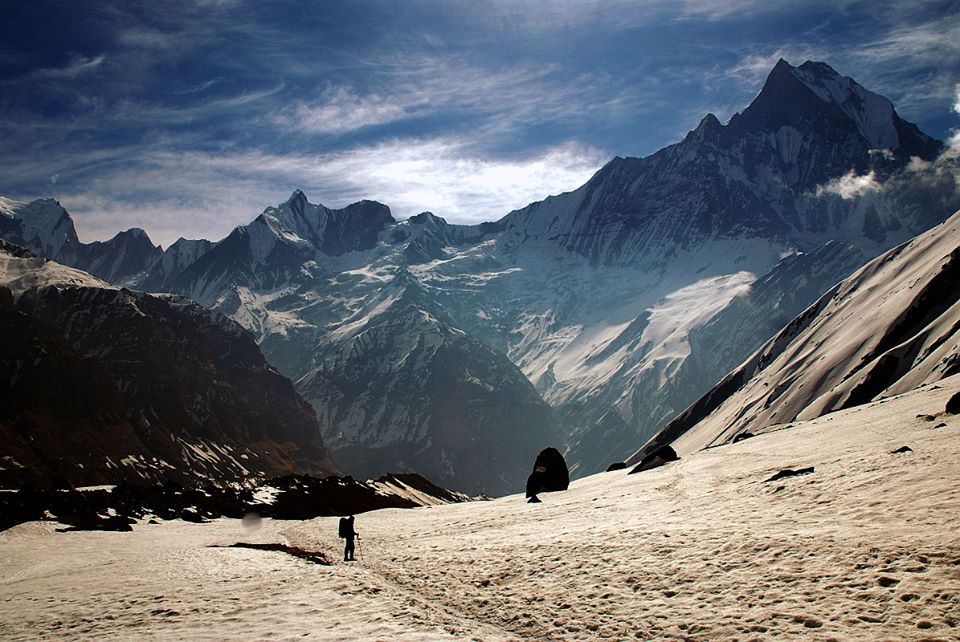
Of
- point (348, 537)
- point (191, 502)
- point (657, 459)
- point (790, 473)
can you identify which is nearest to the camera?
point (790, 473)

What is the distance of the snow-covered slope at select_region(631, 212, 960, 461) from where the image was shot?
273 ft

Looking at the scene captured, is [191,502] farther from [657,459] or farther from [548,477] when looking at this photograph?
[657,459]

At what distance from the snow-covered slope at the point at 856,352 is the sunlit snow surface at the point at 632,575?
165 feet

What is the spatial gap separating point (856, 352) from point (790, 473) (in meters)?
86.7

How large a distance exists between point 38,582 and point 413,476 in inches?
4679

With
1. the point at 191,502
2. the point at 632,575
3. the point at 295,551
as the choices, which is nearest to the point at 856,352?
the point at 295,551

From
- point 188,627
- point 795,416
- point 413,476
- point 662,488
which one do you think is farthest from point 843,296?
point 188,627

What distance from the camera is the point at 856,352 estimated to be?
105625mm

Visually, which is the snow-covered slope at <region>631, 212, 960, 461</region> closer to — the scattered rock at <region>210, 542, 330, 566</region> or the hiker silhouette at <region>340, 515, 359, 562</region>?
the hiker silhouette at <region>340, 515, 359, 562</region>

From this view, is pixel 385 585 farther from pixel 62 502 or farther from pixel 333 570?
pixel 62 502

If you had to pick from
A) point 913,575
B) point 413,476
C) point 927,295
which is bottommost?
point 413,476

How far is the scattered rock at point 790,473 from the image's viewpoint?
3061cm

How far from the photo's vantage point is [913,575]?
50.0ft

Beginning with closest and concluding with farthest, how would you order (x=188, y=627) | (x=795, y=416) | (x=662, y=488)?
(x=188, y=627) → (x=662, y=488) → (x=795, y=416)
